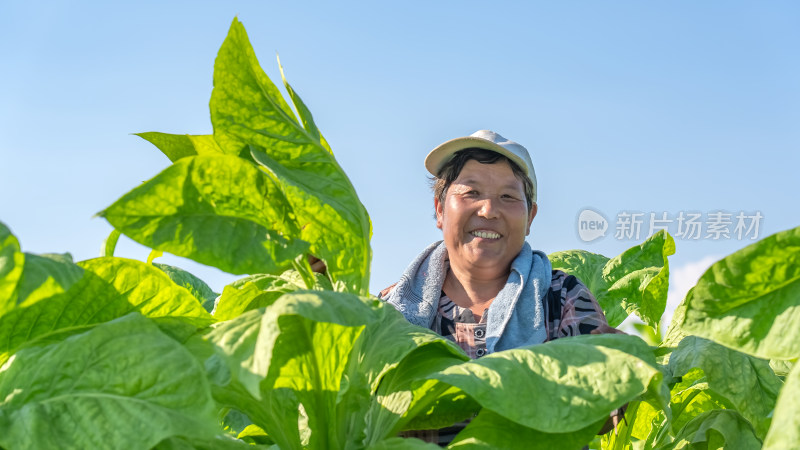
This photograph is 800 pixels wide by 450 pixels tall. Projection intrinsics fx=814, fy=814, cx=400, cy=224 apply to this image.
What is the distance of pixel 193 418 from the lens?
2.89ft

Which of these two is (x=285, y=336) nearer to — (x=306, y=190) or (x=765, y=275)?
(x=306, y=190)

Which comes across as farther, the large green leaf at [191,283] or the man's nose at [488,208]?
the large green leaf at [191,283]

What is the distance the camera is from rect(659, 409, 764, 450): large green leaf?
1.35 metres

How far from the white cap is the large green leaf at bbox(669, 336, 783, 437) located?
1.00 meters

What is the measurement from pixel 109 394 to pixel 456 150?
5.23 feet

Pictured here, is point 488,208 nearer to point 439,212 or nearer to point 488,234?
point 488,234

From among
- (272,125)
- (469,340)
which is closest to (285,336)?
(272,125)

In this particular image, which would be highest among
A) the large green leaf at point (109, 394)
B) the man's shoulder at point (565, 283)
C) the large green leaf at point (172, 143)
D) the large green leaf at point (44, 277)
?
the large green leaf at point (172, 143)

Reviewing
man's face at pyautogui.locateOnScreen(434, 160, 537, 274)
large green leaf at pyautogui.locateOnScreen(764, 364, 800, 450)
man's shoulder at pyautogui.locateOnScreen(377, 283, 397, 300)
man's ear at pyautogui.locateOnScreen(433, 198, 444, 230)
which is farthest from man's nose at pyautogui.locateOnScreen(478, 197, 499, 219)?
large green leaf at pyautogui.locateOnScreen(764, 364, 800, 450)

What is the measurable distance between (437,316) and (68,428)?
1471mm

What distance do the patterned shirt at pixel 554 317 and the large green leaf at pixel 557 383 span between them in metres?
0.96

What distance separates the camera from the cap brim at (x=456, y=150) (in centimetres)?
226

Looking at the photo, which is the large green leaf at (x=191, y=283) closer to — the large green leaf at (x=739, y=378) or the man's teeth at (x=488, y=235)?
the man's teeth at (x=488, y=235)

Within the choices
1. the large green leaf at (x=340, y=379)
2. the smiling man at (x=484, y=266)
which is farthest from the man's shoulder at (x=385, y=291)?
the large green leaf at (x=340, y=379)
